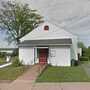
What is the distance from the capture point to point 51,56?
34.2 metres

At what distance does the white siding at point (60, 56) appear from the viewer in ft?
110

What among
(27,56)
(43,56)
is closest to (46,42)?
(43,56)

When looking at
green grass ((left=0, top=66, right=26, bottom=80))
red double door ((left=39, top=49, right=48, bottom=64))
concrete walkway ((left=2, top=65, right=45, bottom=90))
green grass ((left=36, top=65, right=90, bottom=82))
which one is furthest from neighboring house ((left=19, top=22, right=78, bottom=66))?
concrete walkway ((left=2, top=65, right=45, bottom=90))

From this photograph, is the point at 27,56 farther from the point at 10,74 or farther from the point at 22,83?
the point at 22,83

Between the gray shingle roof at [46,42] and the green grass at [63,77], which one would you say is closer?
the green grass at [63,77]

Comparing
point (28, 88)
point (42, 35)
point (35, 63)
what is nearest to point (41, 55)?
point (35, 63)

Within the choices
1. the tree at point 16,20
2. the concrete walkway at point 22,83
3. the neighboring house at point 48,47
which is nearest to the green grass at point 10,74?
the concrete walkway at point 22,83

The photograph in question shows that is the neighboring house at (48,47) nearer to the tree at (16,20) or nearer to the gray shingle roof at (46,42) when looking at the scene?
the gray shingle roof at (46,42)

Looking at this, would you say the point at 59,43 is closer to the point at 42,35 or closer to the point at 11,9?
the point at 42,35

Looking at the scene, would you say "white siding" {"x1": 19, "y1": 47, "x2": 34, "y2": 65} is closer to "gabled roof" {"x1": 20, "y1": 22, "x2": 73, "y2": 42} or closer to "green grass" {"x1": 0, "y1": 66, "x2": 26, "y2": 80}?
"gabled roof" {"x1": 20, "y1": 22, "x2": 73, "y2": 42}

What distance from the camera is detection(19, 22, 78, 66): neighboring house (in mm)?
33750

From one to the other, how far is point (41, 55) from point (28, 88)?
2008cm

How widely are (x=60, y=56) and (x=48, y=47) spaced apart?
223cm

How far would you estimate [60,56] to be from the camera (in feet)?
111
